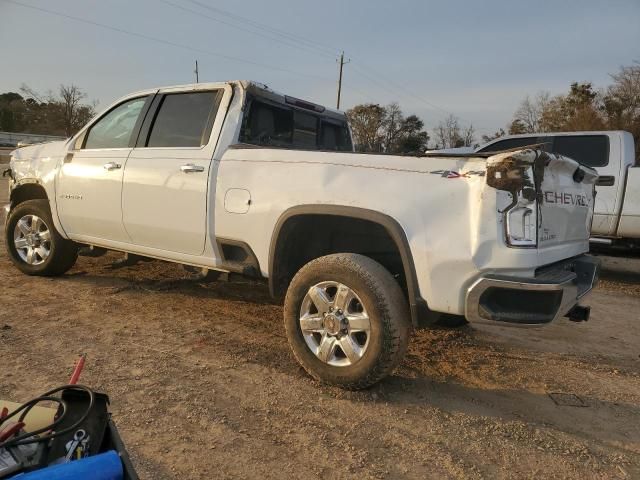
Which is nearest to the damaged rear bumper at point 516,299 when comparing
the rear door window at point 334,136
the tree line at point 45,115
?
the rear door window at point 334,136

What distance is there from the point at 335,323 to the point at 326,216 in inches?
28.3

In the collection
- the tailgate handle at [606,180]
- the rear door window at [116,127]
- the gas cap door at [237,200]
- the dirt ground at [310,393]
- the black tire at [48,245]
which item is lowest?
the dirt ground at [310,393]

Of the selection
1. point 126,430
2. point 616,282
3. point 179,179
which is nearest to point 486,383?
point 126,430

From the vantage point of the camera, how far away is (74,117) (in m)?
60.9

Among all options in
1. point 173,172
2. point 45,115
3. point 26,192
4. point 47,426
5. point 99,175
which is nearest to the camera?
point 47,426

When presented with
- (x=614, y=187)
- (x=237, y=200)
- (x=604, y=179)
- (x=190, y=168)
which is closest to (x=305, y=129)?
(x=190, y=168)

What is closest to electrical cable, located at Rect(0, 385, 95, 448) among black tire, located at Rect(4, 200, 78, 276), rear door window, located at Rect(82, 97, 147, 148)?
rear door window, located at Rect(82, 97, 147, 148)

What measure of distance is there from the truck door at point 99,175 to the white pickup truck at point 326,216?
17mm

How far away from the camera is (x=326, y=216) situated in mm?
3441

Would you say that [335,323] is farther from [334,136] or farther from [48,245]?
[48,245]

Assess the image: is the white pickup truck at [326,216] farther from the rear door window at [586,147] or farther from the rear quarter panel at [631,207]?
the rear door window at [586,147]

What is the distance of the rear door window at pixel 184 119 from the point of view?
13.8 feet

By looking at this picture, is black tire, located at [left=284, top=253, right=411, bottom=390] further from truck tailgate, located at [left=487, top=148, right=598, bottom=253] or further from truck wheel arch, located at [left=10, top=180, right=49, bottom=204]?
truck wheel arch, located at [left=10, top=180, right=49, bottom=204]

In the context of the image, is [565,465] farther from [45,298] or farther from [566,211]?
[45,298]
